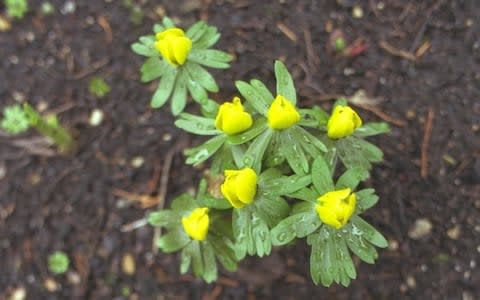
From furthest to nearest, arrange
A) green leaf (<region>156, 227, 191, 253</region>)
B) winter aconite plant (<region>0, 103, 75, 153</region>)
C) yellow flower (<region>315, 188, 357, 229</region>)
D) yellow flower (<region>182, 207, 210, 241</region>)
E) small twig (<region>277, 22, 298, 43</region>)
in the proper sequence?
small twig (<region>277, 22, 298, 43</region>) < winter aconite plant (<region>0, 103, 75, 153</region>) < green leaf (<region>156, 227, 191, 253</region>) < yellow flower (<region>182, 207, 210, 241</region>) < yellow flower (<region>315, 188, 357, 229</region>)

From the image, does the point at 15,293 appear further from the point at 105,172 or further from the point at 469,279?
the point at 469,279

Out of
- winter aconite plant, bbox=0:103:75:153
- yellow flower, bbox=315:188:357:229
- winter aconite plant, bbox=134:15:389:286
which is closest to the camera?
yellow flower, bbox=315:188:357:229

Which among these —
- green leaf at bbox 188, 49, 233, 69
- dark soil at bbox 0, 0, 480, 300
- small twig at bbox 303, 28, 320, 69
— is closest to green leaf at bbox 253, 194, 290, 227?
green leaf at bbox 188, 49, 233, 69

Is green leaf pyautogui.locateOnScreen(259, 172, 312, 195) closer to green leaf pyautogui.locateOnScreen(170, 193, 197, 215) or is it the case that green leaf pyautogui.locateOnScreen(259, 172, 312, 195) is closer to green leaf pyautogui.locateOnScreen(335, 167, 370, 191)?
green leaf pyautogui.locateOnScreen(335, 167, 370, 191)

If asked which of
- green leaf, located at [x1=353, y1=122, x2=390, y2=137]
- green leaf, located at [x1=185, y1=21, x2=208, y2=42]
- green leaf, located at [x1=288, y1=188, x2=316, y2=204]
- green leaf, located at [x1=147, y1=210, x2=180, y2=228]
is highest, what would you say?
green leaf, located at [x1=185, y1=21, x2=208, y2=42]

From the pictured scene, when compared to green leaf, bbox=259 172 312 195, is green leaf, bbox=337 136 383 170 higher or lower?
lower

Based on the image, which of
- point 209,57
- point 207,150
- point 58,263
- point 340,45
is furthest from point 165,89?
point 58,263

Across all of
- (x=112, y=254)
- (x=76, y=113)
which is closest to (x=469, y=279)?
(x=112, y=254)
